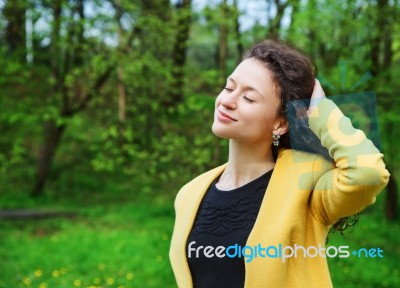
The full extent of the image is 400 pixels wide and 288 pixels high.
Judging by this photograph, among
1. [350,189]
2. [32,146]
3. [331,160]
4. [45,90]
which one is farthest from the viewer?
[32,146]

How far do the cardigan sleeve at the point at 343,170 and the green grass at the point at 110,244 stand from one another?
11.7ft

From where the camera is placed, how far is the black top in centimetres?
158

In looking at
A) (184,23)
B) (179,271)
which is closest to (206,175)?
(179,271)

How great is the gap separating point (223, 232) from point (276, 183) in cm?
23

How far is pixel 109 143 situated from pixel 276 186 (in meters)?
6.35

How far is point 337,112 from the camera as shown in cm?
147

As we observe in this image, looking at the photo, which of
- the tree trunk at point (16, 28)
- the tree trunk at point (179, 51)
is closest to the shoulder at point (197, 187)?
the tree trunk at point (179, 51)

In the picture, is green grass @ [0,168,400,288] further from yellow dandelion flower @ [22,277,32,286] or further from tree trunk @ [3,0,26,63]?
tree trunk @ [3,0,26,63]

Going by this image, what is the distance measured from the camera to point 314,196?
150 cm

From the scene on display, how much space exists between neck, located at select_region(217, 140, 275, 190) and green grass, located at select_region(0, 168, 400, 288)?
3432 millimetres

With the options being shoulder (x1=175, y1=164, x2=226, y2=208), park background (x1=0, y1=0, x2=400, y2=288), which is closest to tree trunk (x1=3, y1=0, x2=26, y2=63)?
park background (x1=0, y1=0, x2=400, y2=288)

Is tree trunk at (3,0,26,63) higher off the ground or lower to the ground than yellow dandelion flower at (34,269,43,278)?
higher

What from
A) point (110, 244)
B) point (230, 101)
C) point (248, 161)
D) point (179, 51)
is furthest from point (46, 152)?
point (230, 101)

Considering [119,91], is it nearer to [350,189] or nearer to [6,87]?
[6,87]
